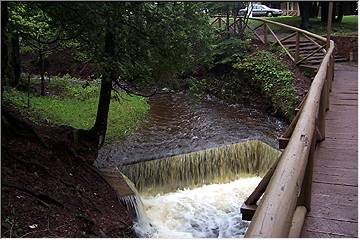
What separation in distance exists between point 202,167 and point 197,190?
1.49 feet

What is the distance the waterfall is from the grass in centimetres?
146

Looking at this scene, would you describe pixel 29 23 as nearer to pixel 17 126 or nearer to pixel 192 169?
pixel 17 126

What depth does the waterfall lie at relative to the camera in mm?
6176

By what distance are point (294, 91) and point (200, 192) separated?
12.6 feet

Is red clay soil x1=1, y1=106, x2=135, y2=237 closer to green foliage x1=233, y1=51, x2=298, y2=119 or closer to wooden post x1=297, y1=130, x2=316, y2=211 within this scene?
wooden post x1=297, y1=130, x2=316, y2=211

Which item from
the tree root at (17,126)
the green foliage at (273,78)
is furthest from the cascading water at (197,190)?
the green foliage at (273,78)

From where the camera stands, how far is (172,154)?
6.66 metres

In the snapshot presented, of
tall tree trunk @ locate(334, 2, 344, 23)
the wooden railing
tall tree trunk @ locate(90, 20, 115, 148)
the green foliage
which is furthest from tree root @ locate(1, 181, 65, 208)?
tall tree trunk @ locate(334, 2, 344, 23)

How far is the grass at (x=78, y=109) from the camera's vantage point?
26.1 feet

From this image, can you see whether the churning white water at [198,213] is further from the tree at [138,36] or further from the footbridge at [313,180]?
the footbridge at [313,180]

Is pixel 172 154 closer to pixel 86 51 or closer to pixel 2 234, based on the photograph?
pixel 86 51

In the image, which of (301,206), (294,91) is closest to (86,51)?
(301,206)

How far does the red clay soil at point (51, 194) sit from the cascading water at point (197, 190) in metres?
0.41

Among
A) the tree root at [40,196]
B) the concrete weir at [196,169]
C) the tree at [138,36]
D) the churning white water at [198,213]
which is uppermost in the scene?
the tree at [138,36]
